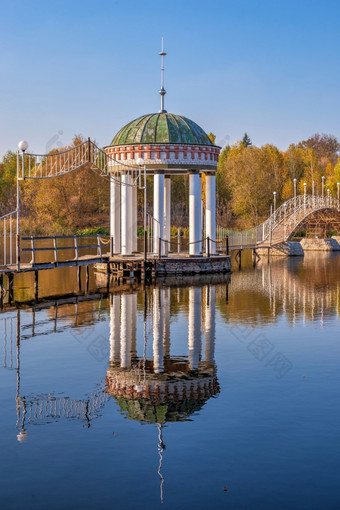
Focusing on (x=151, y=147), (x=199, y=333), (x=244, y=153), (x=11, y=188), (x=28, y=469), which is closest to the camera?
(x=28, y=469)

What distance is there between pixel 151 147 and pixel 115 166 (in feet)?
8.84

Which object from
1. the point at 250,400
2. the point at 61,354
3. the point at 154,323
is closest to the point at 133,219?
the point at 154,323

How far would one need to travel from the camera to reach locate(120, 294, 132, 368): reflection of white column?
60.6 feet

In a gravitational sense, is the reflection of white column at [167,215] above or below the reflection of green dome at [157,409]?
above

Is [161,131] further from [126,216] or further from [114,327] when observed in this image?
[114,327]

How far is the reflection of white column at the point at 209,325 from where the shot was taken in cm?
1938

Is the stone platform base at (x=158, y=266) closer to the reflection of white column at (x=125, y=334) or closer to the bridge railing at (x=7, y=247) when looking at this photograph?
the bridge railing at (x=7, y=247)

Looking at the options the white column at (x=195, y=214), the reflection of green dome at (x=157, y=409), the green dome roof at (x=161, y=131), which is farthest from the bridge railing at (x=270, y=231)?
the reflection of green dome at (x=157, y=409)

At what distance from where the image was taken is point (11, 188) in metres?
107

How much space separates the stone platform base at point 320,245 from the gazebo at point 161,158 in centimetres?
2564

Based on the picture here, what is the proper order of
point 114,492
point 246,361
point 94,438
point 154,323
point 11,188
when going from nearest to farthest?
point 114,492 < point 94,438 < point 246,361 < point 154,323 < point 11,188

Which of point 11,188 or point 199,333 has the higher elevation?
point 11,188

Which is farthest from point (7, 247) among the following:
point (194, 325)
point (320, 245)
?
point (194, 325)

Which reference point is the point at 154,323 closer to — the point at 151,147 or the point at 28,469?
the point at 28,469
